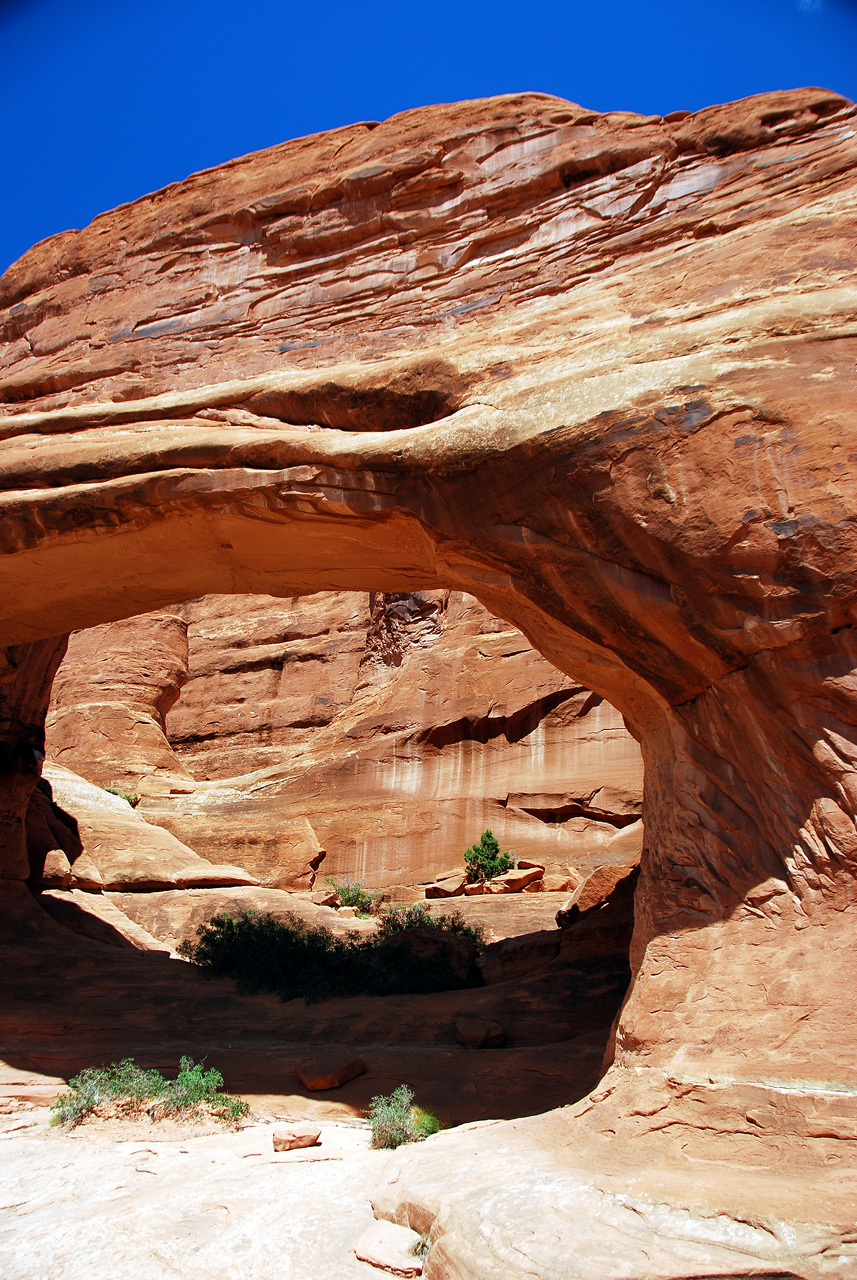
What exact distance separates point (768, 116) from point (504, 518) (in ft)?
14.0

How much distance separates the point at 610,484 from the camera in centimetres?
525

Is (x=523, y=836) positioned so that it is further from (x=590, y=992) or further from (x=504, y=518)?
(x=504, y=518)

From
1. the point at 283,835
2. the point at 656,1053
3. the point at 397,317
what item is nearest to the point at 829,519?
the point at 656,1053

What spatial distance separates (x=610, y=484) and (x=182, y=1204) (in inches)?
182

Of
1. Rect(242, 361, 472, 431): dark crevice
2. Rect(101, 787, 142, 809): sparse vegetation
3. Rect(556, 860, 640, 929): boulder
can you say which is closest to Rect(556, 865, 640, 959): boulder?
Rect(556, 860, 640, 929): boulder

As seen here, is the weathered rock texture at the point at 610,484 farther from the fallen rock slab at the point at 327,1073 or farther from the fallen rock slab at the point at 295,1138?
the fallen rock slab at the point at 327,1073

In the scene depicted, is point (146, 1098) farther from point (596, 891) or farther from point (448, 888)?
point (448, 888)

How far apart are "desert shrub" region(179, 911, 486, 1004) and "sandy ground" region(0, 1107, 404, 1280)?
11.2 feet

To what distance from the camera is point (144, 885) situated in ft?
42.6

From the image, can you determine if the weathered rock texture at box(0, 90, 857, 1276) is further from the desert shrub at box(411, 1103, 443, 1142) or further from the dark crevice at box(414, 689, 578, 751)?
the dark crevice at box(414, 689, 578, 751)

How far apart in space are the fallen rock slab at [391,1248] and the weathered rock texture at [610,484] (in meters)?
0.15

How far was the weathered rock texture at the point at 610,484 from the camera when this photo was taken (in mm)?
4176

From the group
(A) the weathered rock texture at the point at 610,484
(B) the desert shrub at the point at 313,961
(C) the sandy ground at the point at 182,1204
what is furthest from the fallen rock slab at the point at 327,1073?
(A) the weathered rock texture at the point at 610,484

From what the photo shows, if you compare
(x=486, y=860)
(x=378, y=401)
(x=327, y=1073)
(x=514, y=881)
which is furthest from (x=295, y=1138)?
(x=486, y=860)
